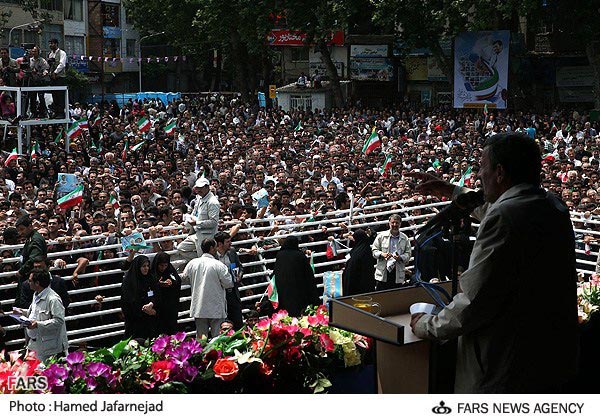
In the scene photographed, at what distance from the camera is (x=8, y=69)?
22422mm

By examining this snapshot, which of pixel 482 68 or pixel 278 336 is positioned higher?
pixel 482 68

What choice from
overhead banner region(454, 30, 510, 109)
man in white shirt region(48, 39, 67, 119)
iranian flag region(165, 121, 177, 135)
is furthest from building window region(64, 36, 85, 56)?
man in white shirt region(48, 39, 67, 119)

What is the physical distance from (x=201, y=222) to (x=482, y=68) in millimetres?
29724

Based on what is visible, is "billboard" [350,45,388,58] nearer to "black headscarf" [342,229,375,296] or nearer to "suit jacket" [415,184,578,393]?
"black headscarf" [342,229,375,296]

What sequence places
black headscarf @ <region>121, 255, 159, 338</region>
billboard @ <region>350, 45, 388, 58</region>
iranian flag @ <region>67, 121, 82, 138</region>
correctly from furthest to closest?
billboard @ <region>350, 45, 388, 58</region>
iranian flag @ <region>67, 121, 82, 138</region>
black headscarf @ <region>121, 255, 159, 338</region>

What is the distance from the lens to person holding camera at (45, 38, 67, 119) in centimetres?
2319

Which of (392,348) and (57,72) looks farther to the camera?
(57,72)

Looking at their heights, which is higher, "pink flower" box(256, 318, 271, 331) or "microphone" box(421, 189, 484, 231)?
"microphone" box(421, 189, 484, 231)

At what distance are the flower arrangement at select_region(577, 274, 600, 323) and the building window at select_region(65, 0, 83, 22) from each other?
57.1 meters

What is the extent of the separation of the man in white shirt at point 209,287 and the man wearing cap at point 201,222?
4.21 ft

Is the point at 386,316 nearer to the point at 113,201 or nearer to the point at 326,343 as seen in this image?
the point at 326,343

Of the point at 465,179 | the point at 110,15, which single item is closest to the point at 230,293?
the point at 465,179
